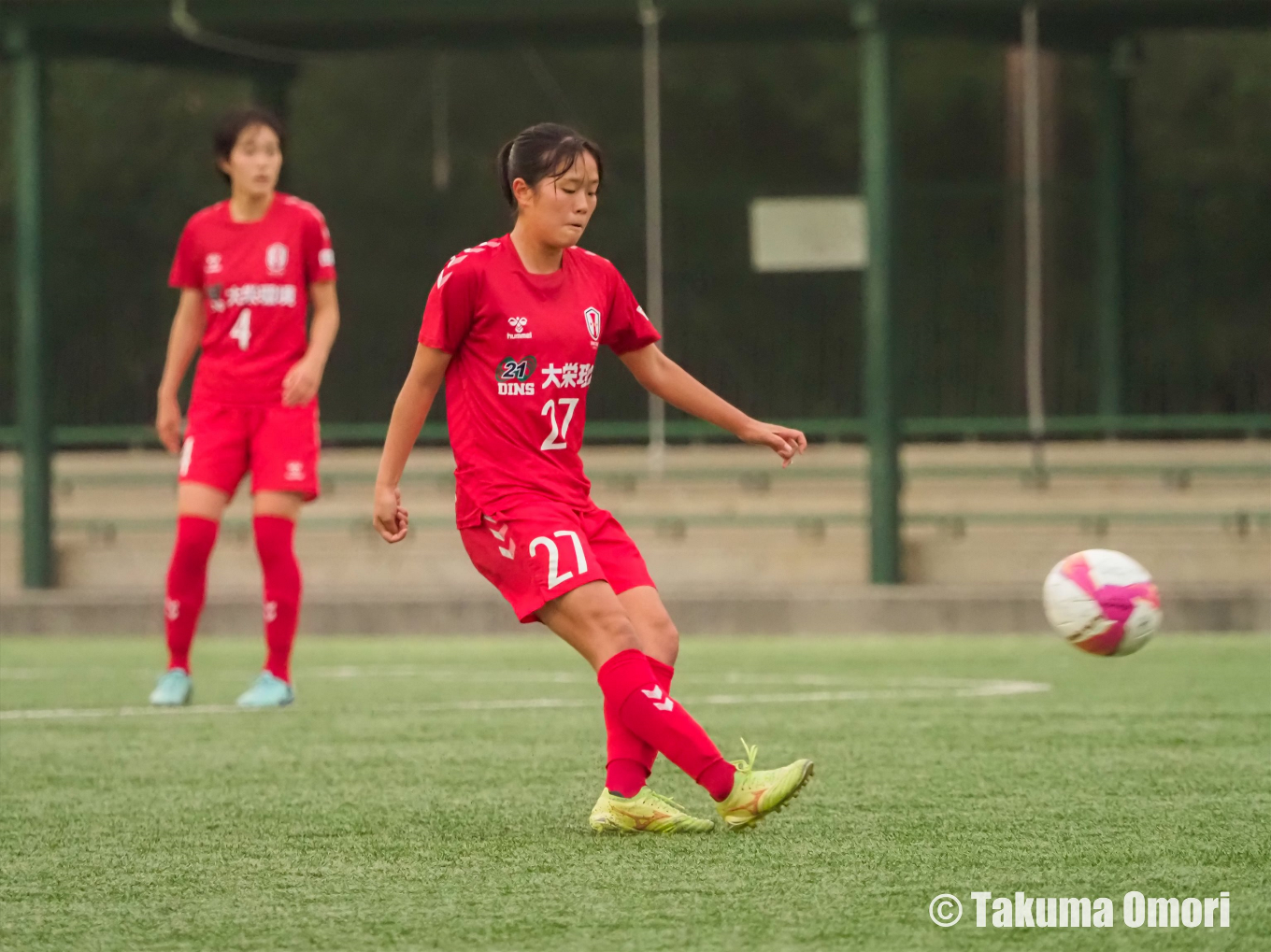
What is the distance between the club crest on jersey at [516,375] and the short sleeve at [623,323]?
28 cm

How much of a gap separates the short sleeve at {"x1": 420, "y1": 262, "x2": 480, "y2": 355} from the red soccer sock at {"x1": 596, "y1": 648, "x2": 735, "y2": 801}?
802 mm

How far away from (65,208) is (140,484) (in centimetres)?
294

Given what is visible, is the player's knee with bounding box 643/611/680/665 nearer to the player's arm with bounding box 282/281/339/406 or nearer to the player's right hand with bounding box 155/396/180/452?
the player's arm with bounding box 282/281/339/406

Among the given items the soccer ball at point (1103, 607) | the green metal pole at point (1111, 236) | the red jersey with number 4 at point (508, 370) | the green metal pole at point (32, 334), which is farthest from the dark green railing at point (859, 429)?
the red jersey with number 4 at point (508, 370)

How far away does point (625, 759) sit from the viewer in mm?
5234

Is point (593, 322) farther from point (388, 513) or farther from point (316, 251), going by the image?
point (316, 251)

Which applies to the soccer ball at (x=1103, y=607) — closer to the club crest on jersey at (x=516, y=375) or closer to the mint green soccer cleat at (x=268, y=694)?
the club crest on jersey at (x=516, y=375)

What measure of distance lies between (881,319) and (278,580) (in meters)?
6.18

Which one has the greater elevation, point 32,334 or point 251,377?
point 32,334

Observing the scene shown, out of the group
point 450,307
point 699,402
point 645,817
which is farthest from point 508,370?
point 645,817

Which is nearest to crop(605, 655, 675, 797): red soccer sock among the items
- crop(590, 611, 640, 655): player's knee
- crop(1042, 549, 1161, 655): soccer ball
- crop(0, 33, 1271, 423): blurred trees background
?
crop(590, 611, 640, 655): player's knee

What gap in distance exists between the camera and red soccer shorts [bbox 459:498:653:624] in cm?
512

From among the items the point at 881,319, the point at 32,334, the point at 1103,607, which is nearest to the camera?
the point at 1103,607

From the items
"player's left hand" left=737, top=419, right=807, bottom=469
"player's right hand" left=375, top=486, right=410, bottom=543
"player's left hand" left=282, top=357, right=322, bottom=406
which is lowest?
"player's right hand" left=375, top=486, right=410, bottom=543
